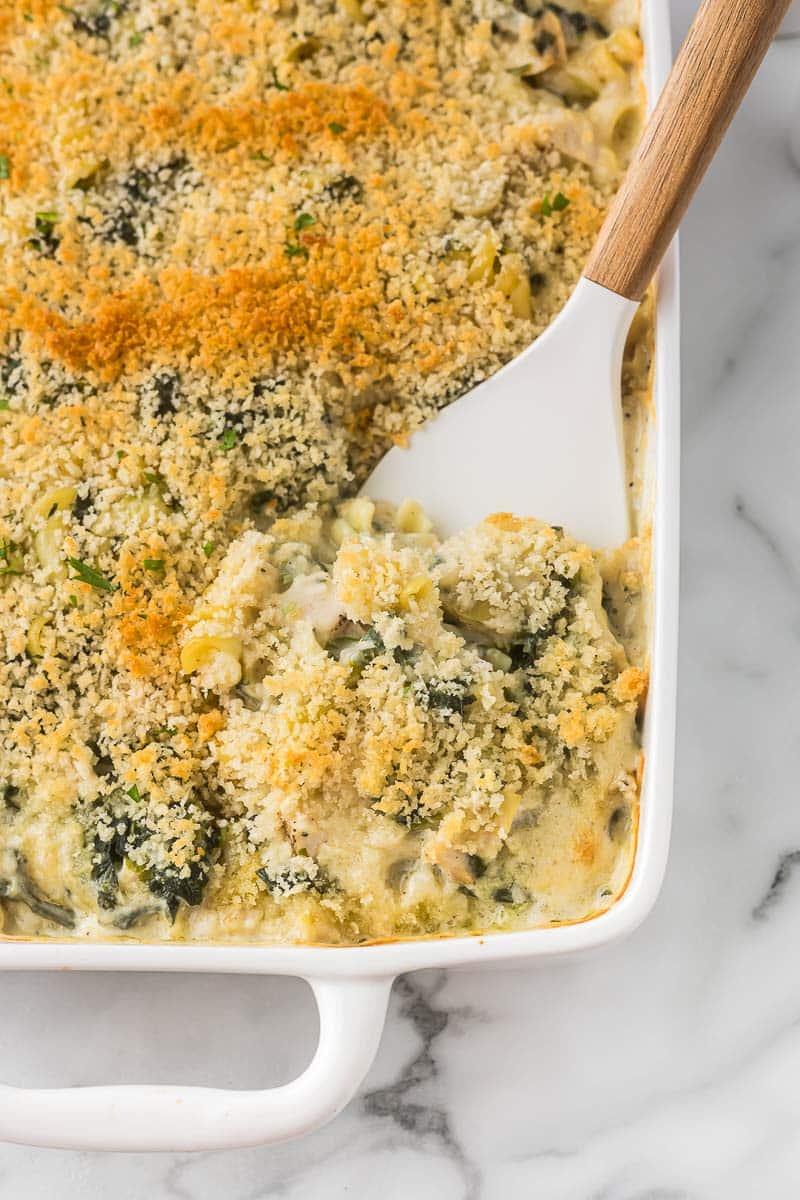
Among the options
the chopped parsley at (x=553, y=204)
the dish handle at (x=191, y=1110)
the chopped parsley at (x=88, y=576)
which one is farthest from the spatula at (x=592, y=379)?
the dish handle at (x=191, y=1110)

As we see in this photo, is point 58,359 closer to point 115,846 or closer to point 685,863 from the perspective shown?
point 115,846

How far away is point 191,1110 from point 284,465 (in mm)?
794

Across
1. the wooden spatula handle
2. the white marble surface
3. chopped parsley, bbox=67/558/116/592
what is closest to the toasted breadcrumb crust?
chopped parsley, bbox=67/558/116/592

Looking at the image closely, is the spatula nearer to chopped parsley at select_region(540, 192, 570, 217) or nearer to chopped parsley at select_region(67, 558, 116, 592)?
chopped parsley at select_region(540, 192, 570, 217)

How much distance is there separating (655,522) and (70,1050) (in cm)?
110

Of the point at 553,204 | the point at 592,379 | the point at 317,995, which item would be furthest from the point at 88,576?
the point at 553,204

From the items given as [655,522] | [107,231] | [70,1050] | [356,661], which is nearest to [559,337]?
[655,522]

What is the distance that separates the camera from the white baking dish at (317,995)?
52.2 inches

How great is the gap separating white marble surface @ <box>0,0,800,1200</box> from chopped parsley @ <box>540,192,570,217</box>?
27.5 inches

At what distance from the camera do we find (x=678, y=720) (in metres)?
1.75

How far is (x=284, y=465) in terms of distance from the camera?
1537 mm

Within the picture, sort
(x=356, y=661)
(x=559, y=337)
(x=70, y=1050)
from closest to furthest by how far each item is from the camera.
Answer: (x=356, y=661)
(x=559, y=337)
(x=70, y=1050)

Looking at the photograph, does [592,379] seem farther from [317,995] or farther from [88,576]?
[317,995]

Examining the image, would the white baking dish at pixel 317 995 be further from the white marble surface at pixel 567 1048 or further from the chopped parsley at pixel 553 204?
the chopped parsley at pixel 553 204
